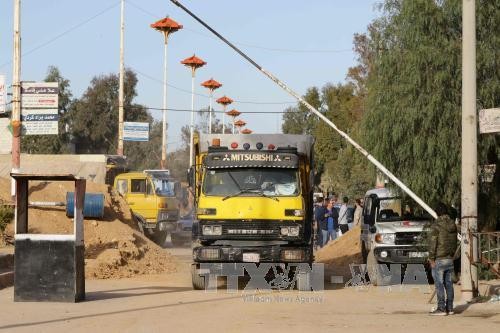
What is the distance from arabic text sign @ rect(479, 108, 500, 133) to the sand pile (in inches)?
393

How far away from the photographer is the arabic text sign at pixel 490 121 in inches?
584

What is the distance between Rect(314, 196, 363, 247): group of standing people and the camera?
3050 centimetres

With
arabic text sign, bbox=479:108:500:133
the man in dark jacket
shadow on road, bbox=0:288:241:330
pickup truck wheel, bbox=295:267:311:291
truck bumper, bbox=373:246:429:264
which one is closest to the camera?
shadow on road, bbox=0:288:241:330

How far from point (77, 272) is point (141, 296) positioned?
1.88 meters

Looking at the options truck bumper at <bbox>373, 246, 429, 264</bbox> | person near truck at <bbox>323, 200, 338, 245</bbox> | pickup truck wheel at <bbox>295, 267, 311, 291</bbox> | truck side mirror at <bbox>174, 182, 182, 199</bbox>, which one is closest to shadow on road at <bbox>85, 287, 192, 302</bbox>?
pickup truck wheel at <bbox>295, 267, 311, 291</bbox>

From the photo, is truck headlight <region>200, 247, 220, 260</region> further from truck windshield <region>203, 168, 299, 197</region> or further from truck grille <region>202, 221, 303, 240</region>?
truck windshield <region>203, 168, 299, 197</region>

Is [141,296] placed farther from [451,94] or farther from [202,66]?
[202,66]

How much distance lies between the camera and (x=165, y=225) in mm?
33375

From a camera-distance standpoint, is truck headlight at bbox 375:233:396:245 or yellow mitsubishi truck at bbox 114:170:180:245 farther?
yellow mitsubishi truck at bbox 114:170:180:245


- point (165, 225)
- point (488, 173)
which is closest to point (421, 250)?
point (488, 173)

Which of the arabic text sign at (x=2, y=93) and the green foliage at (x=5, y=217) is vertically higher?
the arabic text sign at (x=2, y=93)

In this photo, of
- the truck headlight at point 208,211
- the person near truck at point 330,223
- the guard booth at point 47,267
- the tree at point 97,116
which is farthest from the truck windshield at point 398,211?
the tree at point 97,116

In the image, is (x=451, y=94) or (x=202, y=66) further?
(x=202, y=66)

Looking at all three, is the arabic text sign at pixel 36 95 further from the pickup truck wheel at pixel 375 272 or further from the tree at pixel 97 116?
the tree at pixel 97 116
